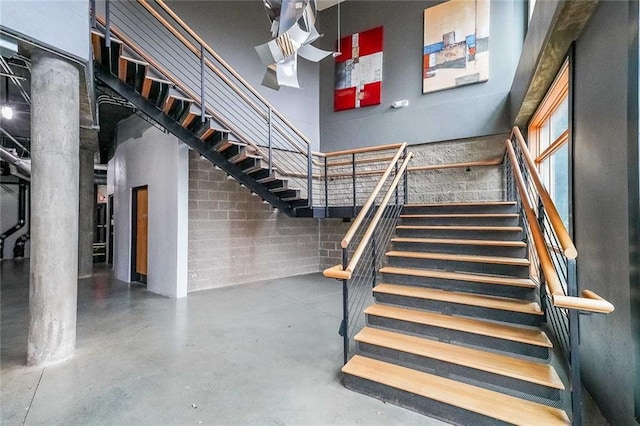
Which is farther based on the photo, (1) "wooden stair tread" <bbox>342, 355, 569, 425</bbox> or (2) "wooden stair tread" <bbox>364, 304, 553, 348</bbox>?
(2) "wooden stair tread" <bbox>364, 304, 553, 348</bbox>

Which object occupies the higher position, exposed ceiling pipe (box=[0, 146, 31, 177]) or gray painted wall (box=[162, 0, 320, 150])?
gray painted wall (box=[162, 0, 320, 150])

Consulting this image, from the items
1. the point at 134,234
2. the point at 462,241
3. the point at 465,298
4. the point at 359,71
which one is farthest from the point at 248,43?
the point at 465,298

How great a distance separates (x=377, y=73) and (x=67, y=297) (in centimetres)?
664

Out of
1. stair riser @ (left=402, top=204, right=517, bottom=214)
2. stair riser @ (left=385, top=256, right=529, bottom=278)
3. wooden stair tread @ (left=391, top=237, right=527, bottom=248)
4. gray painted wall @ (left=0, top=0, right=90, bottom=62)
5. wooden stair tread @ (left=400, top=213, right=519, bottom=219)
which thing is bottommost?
stair riser @ (left=385, top=256, right=529, bottom=278)

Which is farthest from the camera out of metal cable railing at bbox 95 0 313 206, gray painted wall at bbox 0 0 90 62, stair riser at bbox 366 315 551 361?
metal cable railing at bbox 95 0 313 206

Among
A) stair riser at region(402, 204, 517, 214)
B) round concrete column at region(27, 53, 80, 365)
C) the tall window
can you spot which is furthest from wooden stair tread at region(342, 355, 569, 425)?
round concrete column at region(27, 53, 80, 365)

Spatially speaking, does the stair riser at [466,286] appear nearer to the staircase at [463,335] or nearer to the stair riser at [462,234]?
the staircase at [463,335]

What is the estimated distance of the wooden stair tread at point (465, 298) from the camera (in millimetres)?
2658

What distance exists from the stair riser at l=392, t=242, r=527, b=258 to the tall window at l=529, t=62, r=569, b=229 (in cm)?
53

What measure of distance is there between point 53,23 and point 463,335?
4347mm

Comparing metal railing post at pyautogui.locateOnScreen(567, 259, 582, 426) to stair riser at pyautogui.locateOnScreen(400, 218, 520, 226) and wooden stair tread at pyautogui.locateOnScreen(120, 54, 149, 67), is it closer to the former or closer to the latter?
stair riser at pyautogui.locateOnScreen(400, 218, 520, 226)

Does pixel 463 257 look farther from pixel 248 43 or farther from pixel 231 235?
pixel 248 43

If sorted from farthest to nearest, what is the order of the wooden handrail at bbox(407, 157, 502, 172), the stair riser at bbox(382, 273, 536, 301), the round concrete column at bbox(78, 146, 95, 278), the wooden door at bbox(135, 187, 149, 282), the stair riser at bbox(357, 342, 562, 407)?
the round concrete column at bbox(78, 146, 95, 278)
the wooden door at bbox(135, 187, 149, 282)
the wooden handrail at bbox(407, 157, 502, 172)
the stair riser at bbox(382, 273, 536, 301)
the stair riser at bbox(357, 342, 562, 407)

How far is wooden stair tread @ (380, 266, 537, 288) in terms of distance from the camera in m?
2.88
